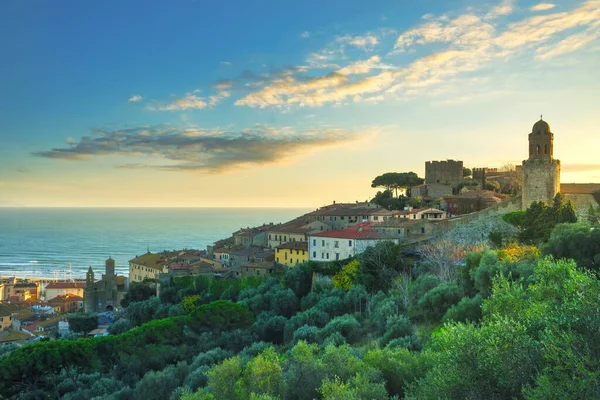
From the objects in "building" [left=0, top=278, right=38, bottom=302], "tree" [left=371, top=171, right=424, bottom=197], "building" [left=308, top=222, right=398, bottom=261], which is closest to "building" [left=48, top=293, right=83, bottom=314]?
"building" [left=0, top=278, right=38, bottom=302]

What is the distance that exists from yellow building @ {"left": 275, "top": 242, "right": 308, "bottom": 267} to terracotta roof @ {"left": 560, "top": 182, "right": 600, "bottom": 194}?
19.5 m

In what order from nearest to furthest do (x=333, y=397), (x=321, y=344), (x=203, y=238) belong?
(x=333, y=397) < (x=321, y=344) < (x=203, y=238)

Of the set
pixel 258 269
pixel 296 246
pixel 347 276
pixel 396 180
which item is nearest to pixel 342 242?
pixel 347 276

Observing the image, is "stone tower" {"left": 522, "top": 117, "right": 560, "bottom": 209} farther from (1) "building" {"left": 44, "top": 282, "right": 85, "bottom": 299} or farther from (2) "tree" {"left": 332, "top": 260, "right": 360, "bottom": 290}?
(1) "building" {"left": 44, "top": 282, "right": 85, "bottom": 299}

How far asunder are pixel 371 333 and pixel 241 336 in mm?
8175

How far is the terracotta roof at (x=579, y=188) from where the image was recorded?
32.5 meters

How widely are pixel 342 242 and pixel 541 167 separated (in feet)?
46.5

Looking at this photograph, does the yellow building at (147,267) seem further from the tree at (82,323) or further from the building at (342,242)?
the building at (342,242)

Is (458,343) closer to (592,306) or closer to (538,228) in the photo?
(592,306)

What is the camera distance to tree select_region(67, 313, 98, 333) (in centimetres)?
3888

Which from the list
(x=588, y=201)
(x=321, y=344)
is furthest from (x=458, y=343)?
(x=588, y=201)

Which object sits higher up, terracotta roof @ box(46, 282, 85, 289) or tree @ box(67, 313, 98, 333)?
tree @ box(67, 313, 98, 333)

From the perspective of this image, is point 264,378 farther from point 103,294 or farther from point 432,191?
point 432,191

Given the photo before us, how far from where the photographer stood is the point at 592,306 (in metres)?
7.91
